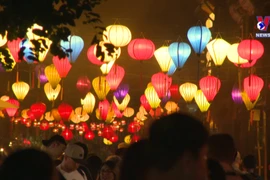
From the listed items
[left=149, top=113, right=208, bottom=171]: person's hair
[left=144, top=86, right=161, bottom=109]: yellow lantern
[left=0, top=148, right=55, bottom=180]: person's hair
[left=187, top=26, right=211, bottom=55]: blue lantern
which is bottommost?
[left=144, top=86, right=161, bottom=109]: yellow lantern

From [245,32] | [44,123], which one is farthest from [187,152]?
[44,123]

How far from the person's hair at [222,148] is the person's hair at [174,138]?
2.44 m

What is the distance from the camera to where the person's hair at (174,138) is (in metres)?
3.56

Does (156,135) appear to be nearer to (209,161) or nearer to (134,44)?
(209,161)

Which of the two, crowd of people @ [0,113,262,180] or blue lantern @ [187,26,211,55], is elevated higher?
blue lantern @ [187,26,211,55]

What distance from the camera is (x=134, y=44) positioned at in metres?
17.2

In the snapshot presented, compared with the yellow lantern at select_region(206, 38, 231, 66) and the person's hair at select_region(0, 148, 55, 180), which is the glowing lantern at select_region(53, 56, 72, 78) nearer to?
the yellow lantern at select_region(206, 38, 231, 66)

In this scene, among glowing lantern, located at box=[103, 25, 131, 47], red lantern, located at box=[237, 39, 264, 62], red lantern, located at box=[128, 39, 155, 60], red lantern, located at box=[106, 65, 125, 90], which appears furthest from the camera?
red lantern, located at box=[106, 65, 125, 90]

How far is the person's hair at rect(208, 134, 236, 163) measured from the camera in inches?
239

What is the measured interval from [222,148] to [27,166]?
2689 millimetres

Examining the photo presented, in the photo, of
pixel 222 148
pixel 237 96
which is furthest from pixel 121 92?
pixel 222 148

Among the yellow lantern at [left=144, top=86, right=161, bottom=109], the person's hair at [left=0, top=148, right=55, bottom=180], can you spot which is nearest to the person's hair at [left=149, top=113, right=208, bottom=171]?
the person's hair at [left=0, top=148, right=55, bottom=180]

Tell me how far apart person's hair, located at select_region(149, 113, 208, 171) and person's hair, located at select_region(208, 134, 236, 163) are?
244 centimetres

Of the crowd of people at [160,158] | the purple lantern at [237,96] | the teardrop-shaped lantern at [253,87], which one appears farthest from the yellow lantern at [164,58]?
the crowd of people at [160,158]
